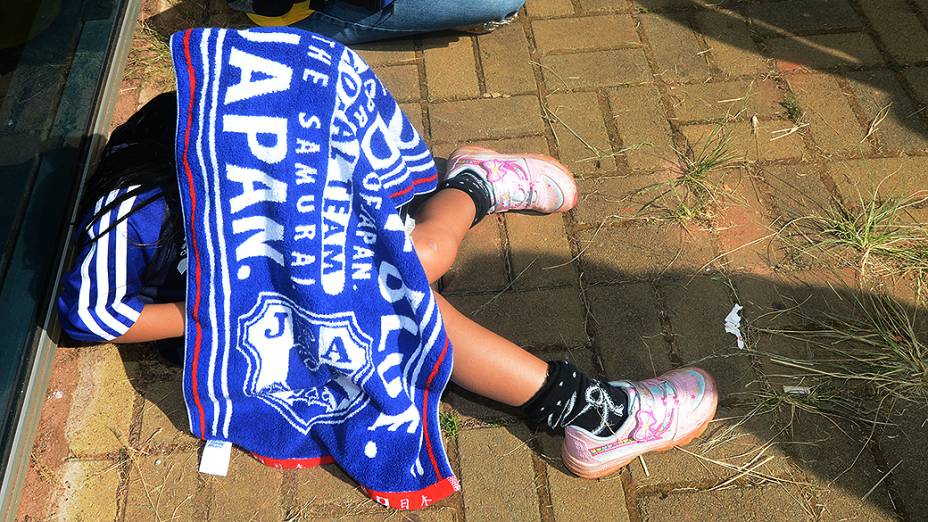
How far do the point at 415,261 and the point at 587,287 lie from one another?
2.25ft

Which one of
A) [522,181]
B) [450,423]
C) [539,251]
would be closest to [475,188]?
[522,181]

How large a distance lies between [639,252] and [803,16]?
136 centimetres

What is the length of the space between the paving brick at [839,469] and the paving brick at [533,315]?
645 mm

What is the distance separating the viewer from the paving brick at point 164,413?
210 cm

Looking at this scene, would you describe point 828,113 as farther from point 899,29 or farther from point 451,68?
point 451,68

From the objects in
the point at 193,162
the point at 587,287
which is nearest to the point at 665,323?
the point at 587,287

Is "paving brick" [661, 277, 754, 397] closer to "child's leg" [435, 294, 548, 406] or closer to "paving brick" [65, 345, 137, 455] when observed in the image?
"child's leg" [435, 294, 548, 406]

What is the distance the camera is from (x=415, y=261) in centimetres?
186

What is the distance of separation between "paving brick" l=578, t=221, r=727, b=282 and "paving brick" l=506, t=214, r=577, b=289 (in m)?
0.06

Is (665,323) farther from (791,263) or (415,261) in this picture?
(415,261)

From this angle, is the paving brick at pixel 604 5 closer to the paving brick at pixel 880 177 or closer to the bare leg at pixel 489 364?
the paving brick at pixel 880 177

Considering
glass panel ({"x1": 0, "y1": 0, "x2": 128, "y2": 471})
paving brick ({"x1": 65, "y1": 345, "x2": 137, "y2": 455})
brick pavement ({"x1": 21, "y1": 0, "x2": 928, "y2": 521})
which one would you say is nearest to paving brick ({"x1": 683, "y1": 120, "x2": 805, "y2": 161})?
brick pavement ({"x1": 21, "y1": 0, "x2": 928, "y2": 521})

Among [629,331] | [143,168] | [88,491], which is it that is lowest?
[88,491]

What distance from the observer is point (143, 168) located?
182 centimetres
